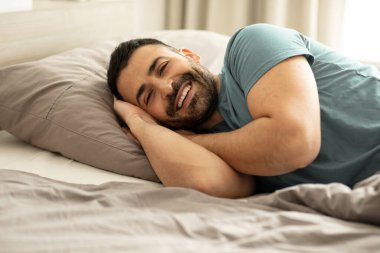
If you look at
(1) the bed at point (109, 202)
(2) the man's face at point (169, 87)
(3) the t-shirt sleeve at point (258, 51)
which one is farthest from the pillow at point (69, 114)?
(3) the t-shirt sleeve at point (258, 51)

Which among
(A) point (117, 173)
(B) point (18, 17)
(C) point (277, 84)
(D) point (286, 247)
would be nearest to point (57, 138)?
(A) point (117, 173)

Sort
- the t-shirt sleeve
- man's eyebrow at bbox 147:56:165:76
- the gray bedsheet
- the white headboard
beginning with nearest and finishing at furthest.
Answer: the gray bedsheet < the t-shirt sleeve < man's eyebrow at bbox 147:56:165:76 < the white headboard

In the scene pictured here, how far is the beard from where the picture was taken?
1.38 m

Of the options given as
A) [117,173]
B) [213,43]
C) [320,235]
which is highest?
[213,43]

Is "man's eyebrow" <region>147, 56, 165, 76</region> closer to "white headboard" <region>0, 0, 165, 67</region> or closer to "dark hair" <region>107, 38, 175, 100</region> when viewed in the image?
"dark hair" <region>107, 38, 175, 100</region>

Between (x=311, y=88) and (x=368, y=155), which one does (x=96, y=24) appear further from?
(x=368, y=155)

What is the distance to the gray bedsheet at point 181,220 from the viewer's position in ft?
2.71

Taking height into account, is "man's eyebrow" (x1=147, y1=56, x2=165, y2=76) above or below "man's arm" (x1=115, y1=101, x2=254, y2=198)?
above

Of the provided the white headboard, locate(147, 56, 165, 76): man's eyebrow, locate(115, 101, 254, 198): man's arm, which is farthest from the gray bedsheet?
the white headboard

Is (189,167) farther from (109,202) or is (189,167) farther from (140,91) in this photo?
(140,91)

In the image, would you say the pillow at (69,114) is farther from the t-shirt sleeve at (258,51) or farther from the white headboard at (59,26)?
the t-shirt sleeve at (258,51)

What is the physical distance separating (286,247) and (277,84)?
0.46m

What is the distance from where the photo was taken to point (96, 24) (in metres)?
2.08

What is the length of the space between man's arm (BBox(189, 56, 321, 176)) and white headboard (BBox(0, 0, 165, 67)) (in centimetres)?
88
